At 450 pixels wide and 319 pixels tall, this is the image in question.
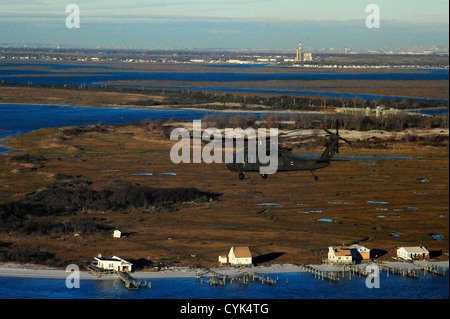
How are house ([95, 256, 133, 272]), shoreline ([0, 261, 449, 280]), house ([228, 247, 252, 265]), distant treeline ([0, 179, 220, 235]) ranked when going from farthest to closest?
distant treeline ([0, 179, 220, 235])
house ([228, 247, 252, 265])
house ([95, 256, 133, 272])
shoreline ([0, 261, 449, 280])

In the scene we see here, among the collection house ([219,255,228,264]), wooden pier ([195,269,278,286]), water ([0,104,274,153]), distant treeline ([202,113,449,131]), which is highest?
distant treeline ([202,113,449,131])

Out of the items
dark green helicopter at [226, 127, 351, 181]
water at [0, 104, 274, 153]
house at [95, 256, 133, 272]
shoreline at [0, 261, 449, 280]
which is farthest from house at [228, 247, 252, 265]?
water at [0, 104, 274, 153]

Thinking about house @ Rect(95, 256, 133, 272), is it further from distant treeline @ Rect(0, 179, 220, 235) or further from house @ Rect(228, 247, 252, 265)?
distant treeline @ Rect(0, 179, 220, 235)

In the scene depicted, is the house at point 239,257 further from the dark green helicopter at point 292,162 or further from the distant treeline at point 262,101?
the distant treeline at point 262,101

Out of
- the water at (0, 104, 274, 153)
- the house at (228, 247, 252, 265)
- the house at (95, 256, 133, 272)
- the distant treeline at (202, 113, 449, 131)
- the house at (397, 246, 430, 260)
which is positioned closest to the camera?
the house at (95, 256, 133, 272)

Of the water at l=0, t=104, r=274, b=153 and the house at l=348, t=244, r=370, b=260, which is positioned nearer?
the house at l=348, t=244, r=370, b=260

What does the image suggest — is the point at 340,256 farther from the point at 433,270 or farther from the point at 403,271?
the point at 433,270

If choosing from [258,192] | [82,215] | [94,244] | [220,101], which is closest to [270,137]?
[258,192]
